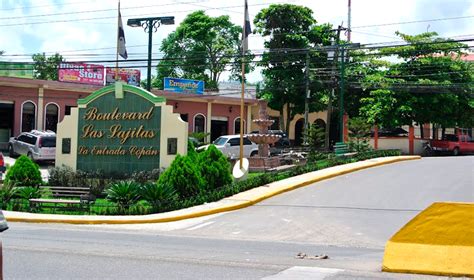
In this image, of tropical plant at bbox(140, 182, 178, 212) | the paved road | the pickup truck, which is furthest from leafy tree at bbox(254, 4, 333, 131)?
tropical plant at bbox(140, 182, 178, 212)

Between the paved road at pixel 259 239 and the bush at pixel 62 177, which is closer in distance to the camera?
the paved road at pixel 259 239

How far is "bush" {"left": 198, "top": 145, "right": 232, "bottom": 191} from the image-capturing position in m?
23.1

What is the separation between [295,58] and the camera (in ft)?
159

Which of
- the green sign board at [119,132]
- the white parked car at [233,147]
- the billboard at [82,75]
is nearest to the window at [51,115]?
the billboard at [82,75]

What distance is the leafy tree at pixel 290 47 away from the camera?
4806 cm

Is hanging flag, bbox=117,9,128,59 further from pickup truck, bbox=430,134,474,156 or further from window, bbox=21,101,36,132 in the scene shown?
pickup truck, bbox=430,134,474,156

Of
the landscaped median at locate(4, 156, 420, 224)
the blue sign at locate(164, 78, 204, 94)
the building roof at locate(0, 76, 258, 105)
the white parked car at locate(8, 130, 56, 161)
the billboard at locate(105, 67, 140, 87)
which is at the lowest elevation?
the landscaped median at locate(4, 156, 420, 224)

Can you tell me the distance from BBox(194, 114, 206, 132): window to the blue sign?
2158 mm

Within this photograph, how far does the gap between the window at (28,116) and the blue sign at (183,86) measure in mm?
11020

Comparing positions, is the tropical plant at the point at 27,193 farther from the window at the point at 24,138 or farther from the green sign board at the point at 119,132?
the window at the point at 24,138

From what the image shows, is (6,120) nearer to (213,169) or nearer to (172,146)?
(172,146)

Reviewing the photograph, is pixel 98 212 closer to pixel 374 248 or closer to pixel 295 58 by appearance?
pixel 374 248

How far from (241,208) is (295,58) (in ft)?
96.8

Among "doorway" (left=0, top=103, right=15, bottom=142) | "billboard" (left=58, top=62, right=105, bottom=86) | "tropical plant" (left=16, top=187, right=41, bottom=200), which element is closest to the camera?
"tropical plant" (left=16, top=187, right=41, bottom=200)
